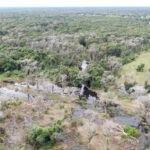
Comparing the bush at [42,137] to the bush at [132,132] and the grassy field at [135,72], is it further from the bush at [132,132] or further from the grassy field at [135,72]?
the grassy field at [135,72]

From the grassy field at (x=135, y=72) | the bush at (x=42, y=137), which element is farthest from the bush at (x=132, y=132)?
the grassy field at (x=135, y=72)

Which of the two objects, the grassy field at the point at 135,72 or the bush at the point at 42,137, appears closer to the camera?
the bush at the point at 42,137

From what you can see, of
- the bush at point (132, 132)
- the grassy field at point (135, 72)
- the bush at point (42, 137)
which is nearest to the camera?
the bush at point (42, 137)

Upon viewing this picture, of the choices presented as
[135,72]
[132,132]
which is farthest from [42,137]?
[135,72]

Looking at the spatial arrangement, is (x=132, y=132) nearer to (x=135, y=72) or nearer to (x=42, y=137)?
(x=42, y=137)

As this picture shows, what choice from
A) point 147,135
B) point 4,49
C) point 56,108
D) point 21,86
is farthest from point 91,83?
point 4,49

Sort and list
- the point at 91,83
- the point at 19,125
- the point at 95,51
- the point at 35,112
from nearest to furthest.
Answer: the point at 19,125
the point at 35,112
the point at 91,83
the point at 95,51

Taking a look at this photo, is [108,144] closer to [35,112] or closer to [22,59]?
[35,112]

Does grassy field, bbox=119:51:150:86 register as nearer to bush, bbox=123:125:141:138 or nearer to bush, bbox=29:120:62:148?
bush, bbox=123:125:141:138
